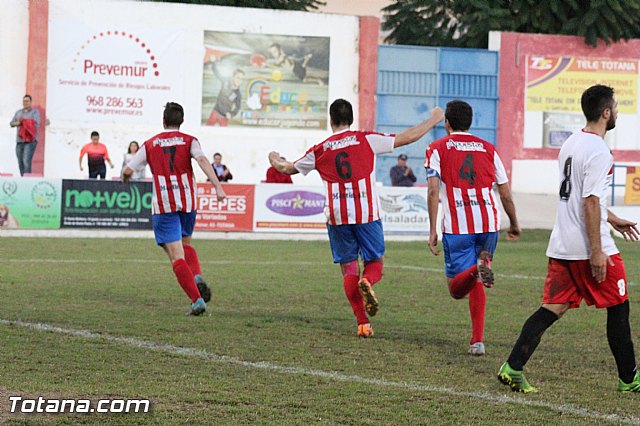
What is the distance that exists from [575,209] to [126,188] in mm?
16412

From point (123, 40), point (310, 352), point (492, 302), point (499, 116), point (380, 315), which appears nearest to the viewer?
point (310, 352)

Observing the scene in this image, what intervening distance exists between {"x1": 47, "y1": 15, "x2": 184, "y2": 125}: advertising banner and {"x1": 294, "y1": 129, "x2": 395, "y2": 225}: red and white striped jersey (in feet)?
89.8

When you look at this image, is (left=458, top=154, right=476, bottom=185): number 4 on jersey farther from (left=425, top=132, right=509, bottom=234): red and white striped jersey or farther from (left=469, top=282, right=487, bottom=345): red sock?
(left=469, top=282, right=487, bottom=345): red sock

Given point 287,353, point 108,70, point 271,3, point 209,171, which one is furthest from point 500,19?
point 287,353

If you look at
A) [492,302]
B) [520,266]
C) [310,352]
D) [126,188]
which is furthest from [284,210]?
[310,352]

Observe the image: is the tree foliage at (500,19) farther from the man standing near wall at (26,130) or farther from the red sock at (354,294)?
the red sock at (354,294)

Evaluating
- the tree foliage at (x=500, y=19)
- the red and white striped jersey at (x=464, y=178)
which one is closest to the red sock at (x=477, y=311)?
the red and white striped jersey at (x=464, y=178)

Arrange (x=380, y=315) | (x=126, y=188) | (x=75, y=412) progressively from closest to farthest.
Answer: (x=75, y=412) < (x=380, y=315) < (x=126, y=188)

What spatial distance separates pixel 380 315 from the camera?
11195 millimetres

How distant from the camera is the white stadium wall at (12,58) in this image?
3500 cm

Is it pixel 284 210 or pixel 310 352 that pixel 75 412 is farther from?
pixel 284 210

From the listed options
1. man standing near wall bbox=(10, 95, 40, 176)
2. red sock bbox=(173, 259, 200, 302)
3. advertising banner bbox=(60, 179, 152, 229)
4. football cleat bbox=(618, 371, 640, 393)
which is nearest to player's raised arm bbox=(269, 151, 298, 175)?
red sock bbox=(173, 259, 200, 302)

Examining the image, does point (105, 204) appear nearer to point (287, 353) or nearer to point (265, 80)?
point (287, 353)

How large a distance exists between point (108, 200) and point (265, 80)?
52.8ft
